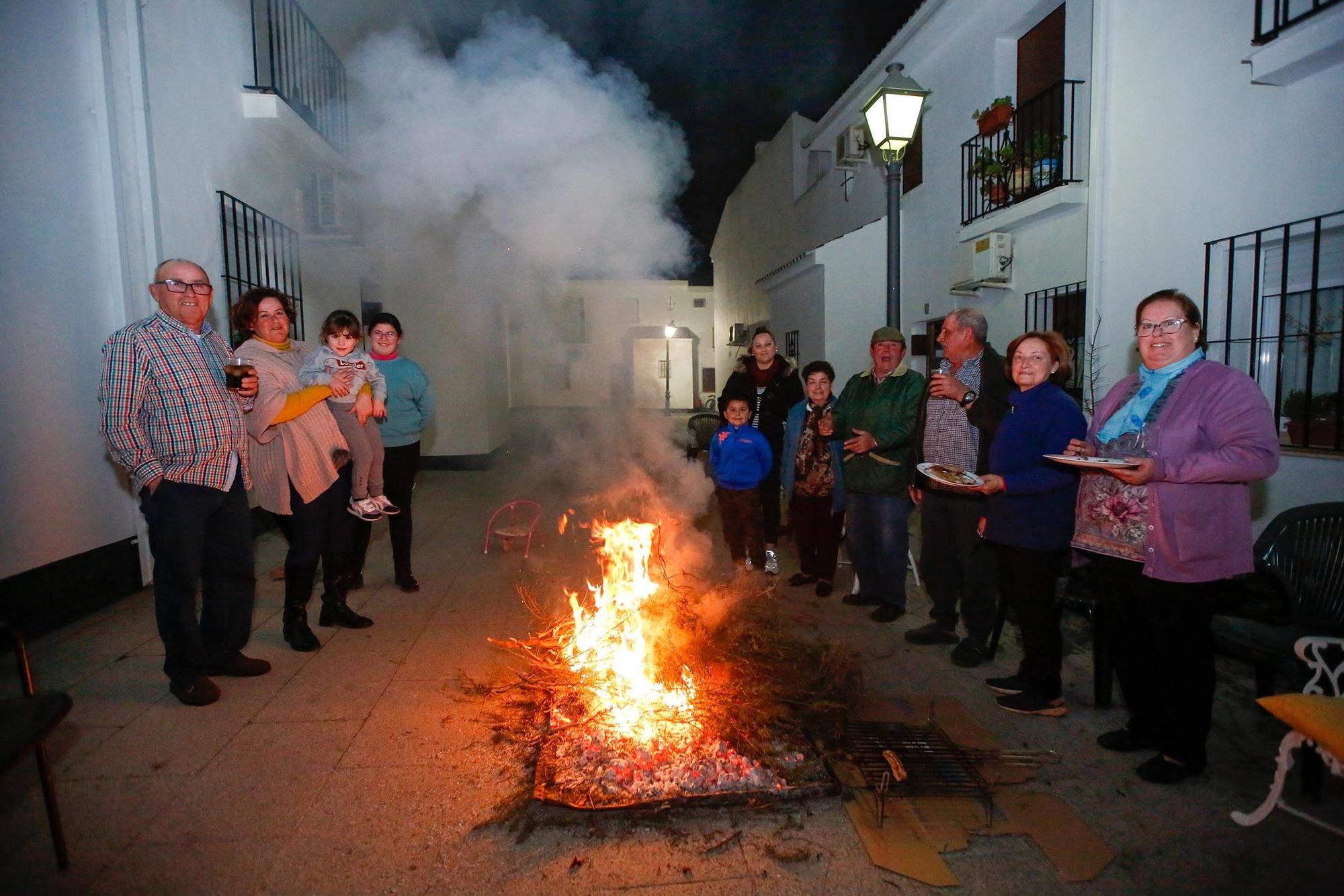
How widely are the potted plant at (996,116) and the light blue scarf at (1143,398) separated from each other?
5953 millimetres

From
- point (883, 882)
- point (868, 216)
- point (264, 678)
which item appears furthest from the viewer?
point (868, 216)

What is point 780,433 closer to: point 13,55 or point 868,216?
point 13,55

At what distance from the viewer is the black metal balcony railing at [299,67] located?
24.1 feet

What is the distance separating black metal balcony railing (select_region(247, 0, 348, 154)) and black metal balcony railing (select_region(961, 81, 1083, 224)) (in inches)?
292

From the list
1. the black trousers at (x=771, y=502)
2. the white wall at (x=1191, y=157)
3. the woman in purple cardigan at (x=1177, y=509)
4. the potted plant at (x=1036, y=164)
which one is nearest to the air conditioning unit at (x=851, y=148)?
the potted plant at (x=1036, y=164)

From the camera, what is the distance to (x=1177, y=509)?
8.80 feet

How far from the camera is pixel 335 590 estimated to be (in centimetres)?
A: 450

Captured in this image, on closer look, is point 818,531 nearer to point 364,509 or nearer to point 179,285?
point 364,509

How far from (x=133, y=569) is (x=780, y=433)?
16.8 ft

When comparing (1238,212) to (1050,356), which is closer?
(1050,356)

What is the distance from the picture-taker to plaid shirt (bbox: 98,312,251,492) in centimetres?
319

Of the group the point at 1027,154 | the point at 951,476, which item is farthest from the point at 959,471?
the point at 1027,154

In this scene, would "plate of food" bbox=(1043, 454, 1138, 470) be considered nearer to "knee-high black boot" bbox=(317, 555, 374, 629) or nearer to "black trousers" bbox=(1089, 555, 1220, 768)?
"black trousers" bbox=(1089, 555, 1220, 768)

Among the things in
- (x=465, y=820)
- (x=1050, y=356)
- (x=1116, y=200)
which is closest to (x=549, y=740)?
(x=465, y=820)
